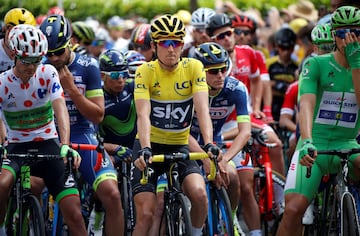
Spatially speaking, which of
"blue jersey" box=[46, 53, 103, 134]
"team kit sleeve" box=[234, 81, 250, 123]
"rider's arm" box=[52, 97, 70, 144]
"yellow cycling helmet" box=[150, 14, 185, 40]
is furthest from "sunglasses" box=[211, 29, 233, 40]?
"rider's arm" box=[52, 97, 70, 144]

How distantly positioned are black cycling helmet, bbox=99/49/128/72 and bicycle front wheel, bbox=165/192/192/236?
2.35 meters

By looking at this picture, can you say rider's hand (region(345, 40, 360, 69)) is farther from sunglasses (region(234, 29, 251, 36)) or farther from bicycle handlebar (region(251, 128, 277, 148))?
sunglasses (region(234, 29, 251, 36))

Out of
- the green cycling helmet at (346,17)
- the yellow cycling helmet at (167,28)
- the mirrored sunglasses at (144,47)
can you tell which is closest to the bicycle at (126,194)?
the yellow cycling helmet at (167,28)

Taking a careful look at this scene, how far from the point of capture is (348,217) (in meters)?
8.59

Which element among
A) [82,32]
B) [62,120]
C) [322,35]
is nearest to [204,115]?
[62,120]

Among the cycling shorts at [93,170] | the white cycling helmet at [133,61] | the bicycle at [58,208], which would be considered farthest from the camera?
the white cycling helmet at [133,61]

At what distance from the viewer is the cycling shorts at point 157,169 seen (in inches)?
361

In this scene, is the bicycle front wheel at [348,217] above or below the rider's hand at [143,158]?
below

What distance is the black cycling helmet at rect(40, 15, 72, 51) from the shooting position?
9828 millimetres

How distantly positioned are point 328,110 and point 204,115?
104cm

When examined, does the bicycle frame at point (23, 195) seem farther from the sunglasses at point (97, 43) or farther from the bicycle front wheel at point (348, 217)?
the sunglasses at point (97, 43)

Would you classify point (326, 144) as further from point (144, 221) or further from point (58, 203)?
point (58, 203)

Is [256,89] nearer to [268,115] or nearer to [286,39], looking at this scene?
[268,115]

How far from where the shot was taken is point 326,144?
9.18 m
